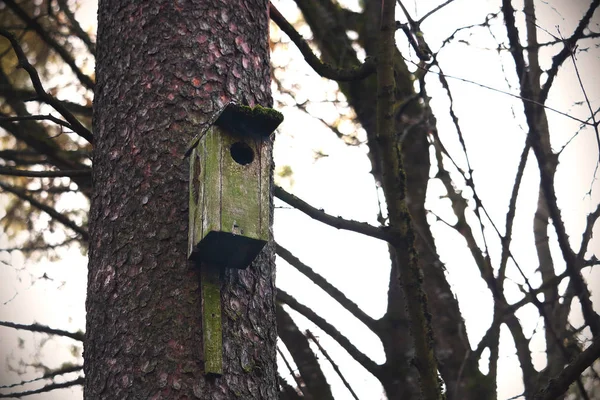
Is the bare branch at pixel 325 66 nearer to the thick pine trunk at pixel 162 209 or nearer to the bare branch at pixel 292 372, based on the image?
the thick pine trunk at pixel 162 209

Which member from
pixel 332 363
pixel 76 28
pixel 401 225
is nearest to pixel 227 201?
pixel 401 225

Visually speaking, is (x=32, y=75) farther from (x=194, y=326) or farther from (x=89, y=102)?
(x=89, y=102)

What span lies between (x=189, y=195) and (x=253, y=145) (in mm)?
195

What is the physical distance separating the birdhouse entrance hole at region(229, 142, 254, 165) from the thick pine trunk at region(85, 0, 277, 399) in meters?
0.15

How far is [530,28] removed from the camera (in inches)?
154

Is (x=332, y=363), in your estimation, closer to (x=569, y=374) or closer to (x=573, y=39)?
(x=569, y=374)

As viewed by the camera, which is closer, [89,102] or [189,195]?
[189,195]

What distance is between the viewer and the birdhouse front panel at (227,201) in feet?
5.02

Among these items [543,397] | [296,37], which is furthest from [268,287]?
[296,37]

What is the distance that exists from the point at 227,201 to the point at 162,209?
20 cm

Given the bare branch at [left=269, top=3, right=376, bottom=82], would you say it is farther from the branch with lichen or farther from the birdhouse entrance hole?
the birdhouse entrance hole

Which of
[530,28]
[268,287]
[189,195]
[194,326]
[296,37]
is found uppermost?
[530,28]

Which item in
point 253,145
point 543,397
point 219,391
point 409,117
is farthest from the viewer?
point 409,117

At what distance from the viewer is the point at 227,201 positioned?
5.09ft
